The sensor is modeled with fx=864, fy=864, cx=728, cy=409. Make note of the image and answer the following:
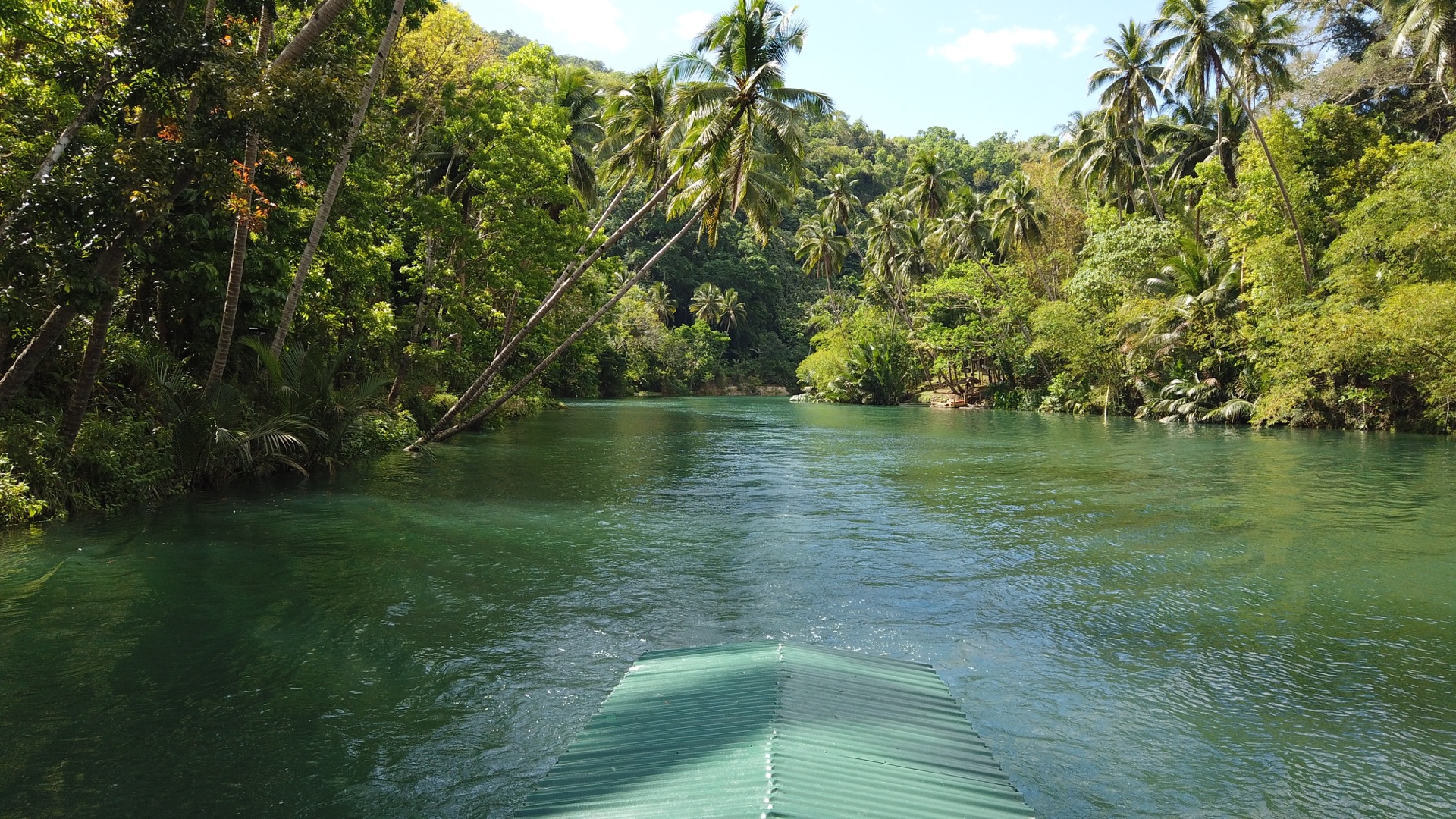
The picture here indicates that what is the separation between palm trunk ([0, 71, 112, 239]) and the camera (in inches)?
356

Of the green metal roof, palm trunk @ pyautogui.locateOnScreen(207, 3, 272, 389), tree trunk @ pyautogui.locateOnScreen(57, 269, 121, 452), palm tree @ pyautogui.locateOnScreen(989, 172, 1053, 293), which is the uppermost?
palm tree @ pyautogui.locateOnScreen(989, 172, 1053, 293)

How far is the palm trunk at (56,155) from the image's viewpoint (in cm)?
905

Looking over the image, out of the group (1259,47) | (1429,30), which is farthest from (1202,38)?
(1429,30)

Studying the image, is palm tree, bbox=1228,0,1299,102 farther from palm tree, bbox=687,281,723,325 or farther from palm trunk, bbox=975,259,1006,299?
palm tree, bbox=687,281,723,325

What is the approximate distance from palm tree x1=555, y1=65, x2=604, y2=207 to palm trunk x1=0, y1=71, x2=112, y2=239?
24326mm

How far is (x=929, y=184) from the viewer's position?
59.0 meters

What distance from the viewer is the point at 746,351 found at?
9256 cm

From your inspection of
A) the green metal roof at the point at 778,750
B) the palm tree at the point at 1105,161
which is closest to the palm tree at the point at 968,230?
the palm tree at the point at 1105,161

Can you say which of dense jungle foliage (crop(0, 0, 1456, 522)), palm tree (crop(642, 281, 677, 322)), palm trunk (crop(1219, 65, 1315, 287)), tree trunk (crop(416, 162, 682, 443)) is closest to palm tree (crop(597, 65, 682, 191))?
dense jungle foliage (crop(0, 0, 1456, 522))

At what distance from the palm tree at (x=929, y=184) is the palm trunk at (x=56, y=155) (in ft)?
177

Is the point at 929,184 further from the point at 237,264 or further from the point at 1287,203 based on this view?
the point at 237,264

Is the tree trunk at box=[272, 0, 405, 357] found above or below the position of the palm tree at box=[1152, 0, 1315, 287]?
below

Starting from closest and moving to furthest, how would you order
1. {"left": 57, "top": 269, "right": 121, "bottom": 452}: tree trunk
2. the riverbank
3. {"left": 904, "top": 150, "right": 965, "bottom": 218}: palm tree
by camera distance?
{"left": 57, "top": 269, "right": 121, "bottom": 452}: tree trunk → the riverbank → {"left": 904, "top": 150, "right": 965, "bottom": 218}: palm tree

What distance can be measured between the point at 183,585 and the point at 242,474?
7747 mm
